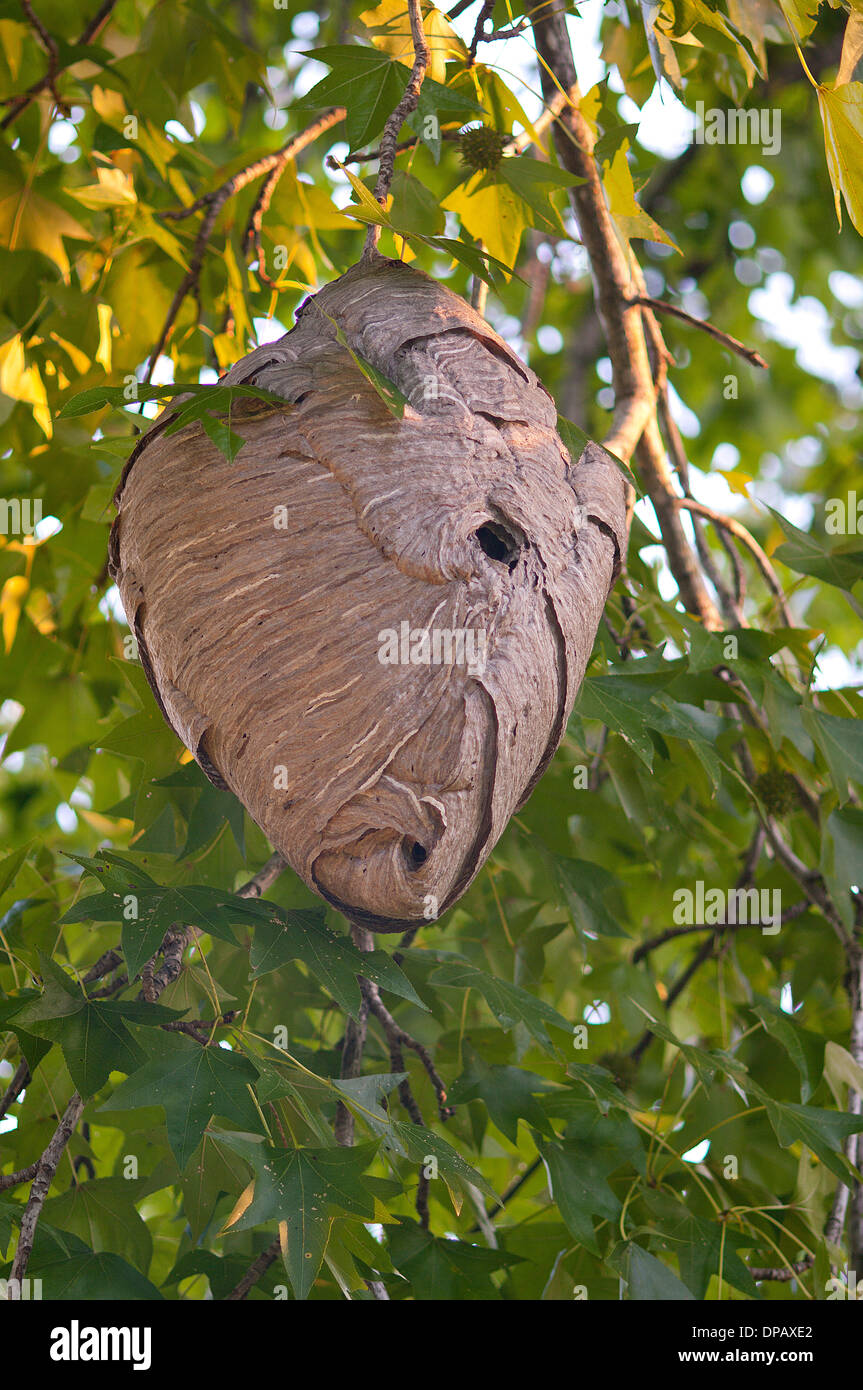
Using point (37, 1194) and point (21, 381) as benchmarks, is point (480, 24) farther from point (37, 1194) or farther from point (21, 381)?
point (37, 1194)

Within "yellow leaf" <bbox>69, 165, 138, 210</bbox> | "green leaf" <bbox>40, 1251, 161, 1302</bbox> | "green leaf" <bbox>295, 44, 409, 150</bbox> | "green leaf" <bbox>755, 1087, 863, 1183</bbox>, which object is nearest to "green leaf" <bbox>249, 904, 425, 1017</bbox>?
"green leaf" <bbox>40, 1251, 161, 1302</bbox>

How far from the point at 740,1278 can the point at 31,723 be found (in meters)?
1.48

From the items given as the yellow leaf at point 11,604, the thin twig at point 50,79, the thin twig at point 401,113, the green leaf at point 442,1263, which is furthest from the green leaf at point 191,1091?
the thin twig at point 50,79

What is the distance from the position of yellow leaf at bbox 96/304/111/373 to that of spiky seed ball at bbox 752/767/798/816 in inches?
54.6

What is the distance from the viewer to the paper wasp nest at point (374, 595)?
3.57ft

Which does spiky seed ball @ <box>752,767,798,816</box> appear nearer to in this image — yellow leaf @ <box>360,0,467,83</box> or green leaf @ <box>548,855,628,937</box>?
green leaf @ <box>548,855,628,937</box>

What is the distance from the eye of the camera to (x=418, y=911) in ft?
3.51

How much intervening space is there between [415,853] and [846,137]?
0.96 meters

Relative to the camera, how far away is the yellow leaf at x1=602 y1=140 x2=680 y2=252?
1614 millimetres

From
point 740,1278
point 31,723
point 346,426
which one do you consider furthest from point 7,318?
point 740,1278

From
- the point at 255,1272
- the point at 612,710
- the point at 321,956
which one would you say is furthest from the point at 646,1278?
the point at 612,710

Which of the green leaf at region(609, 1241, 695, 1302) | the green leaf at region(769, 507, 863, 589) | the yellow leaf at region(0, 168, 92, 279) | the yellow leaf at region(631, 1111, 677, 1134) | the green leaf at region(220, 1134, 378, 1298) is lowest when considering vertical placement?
the green leaf at region(609, 1241, 695, 1302)

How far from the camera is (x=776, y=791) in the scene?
6.91 ft

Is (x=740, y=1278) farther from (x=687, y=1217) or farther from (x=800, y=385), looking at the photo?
(x=800, y=385)
